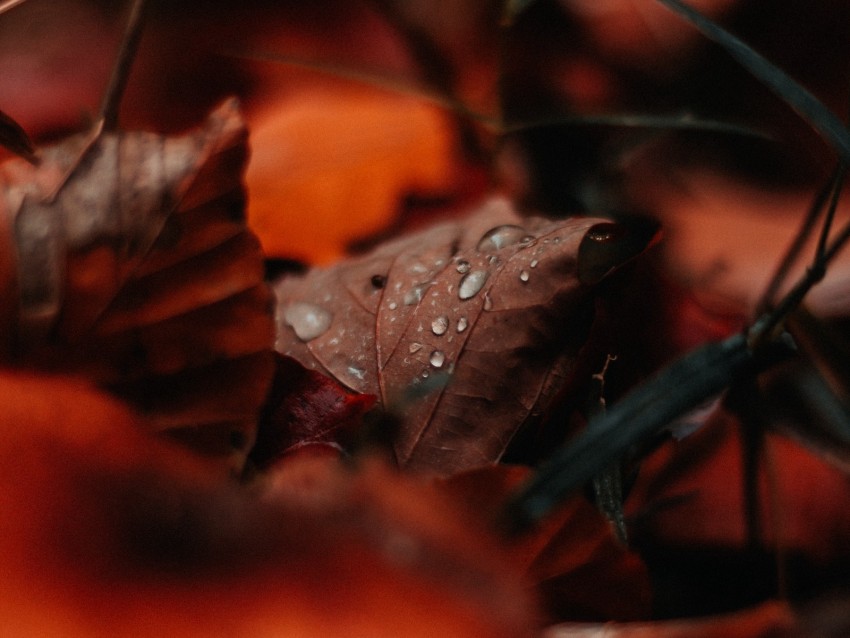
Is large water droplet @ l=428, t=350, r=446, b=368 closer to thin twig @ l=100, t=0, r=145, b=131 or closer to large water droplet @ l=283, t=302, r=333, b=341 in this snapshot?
large water droplet @ l=283, t=302, r=333, b=341

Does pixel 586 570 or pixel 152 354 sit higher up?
pixel 152 354

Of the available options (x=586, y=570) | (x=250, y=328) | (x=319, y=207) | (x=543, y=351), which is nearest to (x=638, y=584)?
(x=586, y=570)

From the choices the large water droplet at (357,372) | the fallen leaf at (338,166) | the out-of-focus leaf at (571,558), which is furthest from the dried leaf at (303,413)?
the fallen leaf at (338,166)

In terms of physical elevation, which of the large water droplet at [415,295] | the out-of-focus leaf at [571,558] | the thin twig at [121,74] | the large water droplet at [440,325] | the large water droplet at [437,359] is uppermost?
the thin twig at [121,74]

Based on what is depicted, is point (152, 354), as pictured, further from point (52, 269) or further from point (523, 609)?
point (523, 609)

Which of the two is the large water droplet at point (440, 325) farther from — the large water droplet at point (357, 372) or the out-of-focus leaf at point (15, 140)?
the out-of-focus leaf at point (15, 140)

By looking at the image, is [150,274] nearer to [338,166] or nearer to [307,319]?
[307,319]
